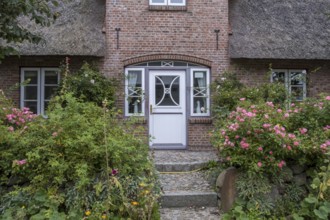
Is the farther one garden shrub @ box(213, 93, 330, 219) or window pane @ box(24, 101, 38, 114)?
window pane @ box(24, 101, 38, 114)

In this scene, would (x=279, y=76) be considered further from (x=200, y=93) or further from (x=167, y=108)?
(x=167, y=108)

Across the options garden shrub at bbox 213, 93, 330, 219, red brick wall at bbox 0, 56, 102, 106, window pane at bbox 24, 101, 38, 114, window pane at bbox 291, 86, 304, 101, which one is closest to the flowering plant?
garden shrub at bbox 213, 93, 330, 219

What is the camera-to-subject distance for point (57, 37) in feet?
35.1

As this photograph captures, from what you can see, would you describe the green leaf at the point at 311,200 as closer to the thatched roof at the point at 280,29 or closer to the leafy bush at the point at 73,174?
the leafy bush at the point at 73,174

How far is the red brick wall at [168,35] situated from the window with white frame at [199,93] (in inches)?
12.2

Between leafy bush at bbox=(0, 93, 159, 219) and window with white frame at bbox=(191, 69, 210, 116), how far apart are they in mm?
5264

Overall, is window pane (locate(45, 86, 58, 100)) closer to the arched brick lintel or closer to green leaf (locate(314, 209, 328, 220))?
the arched brick lintel

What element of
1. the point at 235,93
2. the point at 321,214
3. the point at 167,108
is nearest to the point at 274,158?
the point at 321,214

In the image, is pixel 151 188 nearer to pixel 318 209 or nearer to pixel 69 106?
pixel 69 106

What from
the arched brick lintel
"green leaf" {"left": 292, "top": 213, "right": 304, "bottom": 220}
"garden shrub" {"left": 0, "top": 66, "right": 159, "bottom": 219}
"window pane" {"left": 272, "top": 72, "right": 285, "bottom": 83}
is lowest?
"green leaf" {"left": 292, "top": 213, "right": 304, "bottom": 220}

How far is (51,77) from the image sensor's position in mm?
11180

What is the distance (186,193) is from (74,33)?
6.31 meters

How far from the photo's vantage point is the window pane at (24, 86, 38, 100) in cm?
1112

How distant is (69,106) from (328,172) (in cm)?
392
